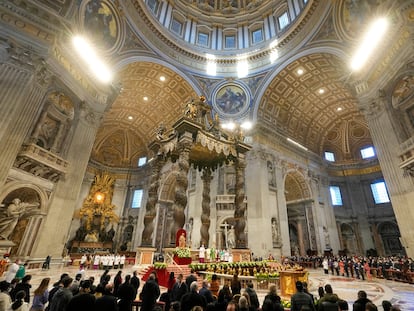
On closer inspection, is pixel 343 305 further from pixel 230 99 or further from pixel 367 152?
pixel 367 152

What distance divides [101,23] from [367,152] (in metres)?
25.6

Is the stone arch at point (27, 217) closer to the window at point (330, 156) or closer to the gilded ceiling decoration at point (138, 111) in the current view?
the gilded ceiling decoration at point (138, 111)

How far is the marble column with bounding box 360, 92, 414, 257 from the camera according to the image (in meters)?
9.47

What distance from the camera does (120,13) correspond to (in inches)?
564

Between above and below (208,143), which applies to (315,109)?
above

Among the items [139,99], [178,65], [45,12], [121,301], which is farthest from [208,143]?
[139,99]

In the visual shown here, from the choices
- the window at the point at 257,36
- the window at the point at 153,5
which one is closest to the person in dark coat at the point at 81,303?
the window at the point at 153,5

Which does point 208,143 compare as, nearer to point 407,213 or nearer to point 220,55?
point 407,213

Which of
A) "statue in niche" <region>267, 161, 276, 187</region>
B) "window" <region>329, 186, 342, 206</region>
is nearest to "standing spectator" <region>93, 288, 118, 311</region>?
"statue in niche" <region>267, 161, 276, 187</region>

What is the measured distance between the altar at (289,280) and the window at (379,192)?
64.7 feet

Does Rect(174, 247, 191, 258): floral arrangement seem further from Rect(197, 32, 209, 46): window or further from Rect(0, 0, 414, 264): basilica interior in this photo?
Rect(197, 32, 209, 46): window

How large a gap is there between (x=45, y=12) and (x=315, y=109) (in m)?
20.5

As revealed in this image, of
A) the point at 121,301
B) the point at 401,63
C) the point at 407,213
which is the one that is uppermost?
the point at 401,63

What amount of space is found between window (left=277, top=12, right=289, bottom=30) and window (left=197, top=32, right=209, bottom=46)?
266 inches
